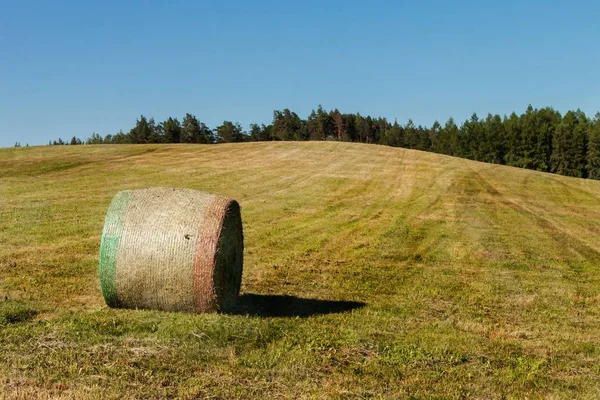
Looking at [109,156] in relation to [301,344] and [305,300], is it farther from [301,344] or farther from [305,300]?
[301,344]

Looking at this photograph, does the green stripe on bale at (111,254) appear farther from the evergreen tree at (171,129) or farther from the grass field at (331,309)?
the evergreen tree at (171,129)

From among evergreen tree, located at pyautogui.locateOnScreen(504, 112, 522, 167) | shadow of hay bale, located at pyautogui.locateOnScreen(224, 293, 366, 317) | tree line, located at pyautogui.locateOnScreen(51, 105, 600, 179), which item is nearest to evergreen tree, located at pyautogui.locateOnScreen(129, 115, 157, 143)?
tree line, located at pyautogui.locateOnScreen(51, 105, 600, 179)

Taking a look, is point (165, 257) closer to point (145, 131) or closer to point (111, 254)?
point (111, 254)

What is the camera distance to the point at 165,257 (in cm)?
952

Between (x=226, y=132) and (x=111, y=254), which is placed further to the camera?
(x=226, y=132)

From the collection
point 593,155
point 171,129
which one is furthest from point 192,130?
point 593,155

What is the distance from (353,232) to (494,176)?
26.5 metres

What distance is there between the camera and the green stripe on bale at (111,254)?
9.63 m

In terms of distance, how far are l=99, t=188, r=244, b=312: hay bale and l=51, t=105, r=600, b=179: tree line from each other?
88493mm

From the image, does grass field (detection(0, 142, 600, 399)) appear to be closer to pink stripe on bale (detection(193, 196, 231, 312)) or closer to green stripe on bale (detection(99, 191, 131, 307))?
green stripe on bale (detection(99, 191, 131, 307))

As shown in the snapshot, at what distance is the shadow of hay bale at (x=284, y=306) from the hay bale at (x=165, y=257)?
68 centimetres

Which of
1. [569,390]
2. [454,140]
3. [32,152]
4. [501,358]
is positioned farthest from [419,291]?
[454,140]

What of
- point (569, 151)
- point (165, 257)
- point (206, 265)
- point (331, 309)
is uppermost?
point (569, 151)

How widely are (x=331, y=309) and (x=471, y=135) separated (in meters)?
102
